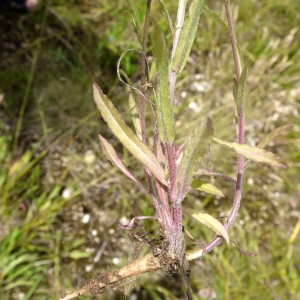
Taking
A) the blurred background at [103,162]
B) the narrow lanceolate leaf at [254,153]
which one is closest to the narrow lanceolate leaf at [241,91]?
the narrow lanceolate leaf at [254,153]

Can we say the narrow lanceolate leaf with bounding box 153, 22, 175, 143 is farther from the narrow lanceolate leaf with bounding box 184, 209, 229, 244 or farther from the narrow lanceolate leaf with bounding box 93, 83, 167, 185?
the narrow lanceolate leaf with bounding box 184, 209, 229, 244

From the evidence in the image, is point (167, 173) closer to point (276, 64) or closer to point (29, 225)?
point (29, 225)

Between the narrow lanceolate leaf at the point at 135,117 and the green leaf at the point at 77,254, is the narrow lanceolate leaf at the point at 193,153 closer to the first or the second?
the narrow lanceolate leaf at the point at 135,117

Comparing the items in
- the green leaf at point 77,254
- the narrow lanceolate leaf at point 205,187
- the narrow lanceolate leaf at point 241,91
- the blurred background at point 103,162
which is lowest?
the green leaf at point 77,254

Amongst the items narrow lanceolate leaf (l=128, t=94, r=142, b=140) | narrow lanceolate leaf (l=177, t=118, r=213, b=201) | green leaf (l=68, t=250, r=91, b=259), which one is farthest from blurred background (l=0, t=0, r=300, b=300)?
narrow lanceolate leaf (l=177, t=118, r=213, b=201)

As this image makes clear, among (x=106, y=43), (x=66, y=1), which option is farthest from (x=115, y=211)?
(x=66, y=1)

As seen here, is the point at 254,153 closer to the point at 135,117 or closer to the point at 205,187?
the point at 205,187

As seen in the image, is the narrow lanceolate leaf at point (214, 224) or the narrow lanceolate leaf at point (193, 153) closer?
the narrow lanceolate leaf at point (193, 153)
